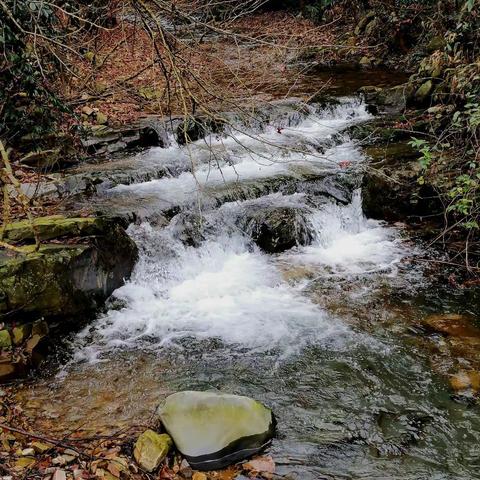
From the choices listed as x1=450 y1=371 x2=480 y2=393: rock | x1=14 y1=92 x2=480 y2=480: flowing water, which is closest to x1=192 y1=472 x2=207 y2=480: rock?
x1=14 y1=92 x2=480 y2=480: flowing water

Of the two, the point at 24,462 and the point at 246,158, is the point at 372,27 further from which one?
the point at 24,462

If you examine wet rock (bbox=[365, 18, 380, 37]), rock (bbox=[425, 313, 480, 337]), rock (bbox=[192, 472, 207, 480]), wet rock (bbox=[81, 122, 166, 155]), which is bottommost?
rock (bbox=[192, 472, 207, 480])

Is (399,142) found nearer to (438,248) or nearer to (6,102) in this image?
(438,248)

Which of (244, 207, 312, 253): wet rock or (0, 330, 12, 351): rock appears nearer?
(0, 330, 12, 351): rock

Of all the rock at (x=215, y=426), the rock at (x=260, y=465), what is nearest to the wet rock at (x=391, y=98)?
the rock at (x=215, y=426)

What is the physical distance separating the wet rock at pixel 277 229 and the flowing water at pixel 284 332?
0.29 ft

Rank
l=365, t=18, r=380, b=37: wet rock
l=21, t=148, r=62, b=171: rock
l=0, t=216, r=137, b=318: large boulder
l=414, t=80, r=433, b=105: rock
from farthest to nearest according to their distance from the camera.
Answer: l=365, t=18, r=380, b=37: wet rock
l=414, t=80, r=433, b=105: rock
l=21, t=148, r=62, b=171: rock
l=0, t=216, r=137, b=318: large boulder

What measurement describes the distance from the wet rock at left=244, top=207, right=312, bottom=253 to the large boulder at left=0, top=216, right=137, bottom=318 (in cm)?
171

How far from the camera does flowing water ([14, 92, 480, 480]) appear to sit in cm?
348

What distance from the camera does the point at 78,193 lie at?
6.85 meters

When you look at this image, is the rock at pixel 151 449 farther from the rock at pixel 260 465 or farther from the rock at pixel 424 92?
the rock at pixel 424 92

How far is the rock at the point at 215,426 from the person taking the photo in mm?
3186

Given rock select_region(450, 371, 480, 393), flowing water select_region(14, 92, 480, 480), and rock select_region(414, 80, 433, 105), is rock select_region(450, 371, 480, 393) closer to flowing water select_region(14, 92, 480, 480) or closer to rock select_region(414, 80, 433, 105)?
flowing water select_region(14, 92, 480, 480)

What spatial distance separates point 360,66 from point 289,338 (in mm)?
11282
